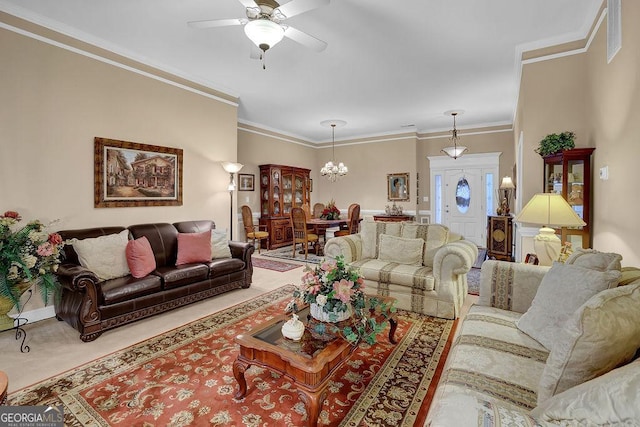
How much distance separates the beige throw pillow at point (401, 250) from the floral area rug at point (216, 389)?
1081 mm

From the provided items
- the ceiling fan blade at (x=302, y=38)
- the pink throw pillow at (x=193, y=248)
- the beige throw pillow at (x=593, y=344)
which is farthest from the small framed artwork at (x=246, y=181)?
the beige throw pillow at (x=593, y=344)

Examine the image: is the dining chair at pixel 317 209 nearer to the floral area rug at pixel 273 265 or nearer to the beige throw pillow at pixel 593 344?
the floral area rug at pixel 273 265

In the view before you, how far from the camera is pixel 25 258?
102 inches

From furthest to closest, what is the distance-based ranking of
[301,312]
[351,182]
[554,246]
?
1. [351,182]
2. [554,246]
3. [301,312]

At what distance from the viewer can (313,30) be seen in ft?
11.1

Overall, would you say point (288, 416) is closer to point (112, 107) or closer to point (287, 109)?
point (112, 107)

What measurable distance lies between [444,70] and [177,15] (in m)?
3.49

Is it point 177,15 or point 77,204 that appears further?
point 77,204

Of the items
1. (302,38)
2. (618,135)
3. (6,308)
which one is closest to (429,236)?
(618,135)

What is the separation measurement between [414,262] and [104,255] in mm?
3373

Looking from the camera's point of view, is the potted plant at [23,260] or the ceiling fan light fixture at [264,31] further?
the potted plant at [23,260]

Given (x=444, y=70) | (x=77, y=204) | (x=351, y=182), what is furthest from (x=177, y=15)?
(x=351, y=182)

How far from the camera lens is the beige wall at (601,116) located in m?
2.16

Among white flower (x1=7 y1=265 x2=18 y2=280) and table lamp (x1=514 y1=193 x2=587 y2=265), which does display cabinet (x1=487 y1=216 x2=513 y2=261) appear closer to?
table lamp (x1=514 y1=193 x2=587 y2=265)
